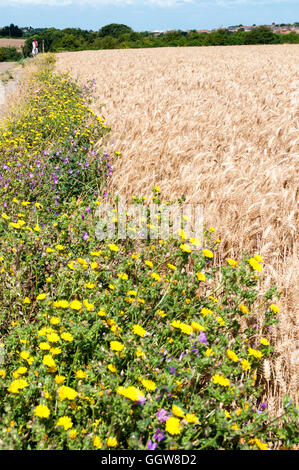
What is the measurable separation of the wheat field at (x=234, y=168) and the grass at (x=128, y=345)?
14 centimetres

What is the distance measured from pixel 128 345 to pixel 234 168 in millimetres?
2681

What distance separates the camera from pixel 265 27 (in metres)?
53.8

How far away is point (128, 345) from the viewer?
1761mm

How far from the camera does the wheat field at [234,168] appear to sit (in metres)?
2.42

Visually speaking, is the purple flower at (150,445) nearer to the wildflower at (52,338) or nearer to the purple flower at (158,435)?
the purple flower at (158,435)

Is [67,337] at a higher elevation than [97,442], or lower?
higher

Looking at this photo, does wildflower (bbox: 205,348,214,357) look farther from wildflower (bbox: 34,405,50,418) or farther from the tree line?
the tree line

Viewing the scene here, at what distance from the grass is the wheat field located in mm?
142

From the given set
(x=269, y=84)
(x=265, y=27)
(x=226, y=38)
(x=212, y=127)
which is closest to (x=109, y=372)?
(x=212, y=127)

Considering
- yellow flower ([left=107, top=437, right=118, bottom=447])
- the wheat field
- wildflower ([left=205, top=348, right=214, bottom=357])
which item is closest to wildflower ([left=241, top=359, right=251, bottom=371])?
wildflower ([left=205, top=348, right=214, bottom=357])

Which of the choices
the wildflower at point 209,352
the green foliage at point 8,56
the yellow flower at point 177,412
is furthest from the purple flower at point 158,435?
the green foliage at point 8,56

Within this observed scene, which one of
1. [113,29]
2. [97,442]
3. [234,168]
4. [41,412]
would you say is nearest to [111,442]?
[97,442]

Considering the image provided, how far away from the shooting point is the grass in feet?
4.73

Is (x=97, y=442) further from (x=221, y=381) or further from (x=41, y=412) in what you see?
(x=221, y=381)
